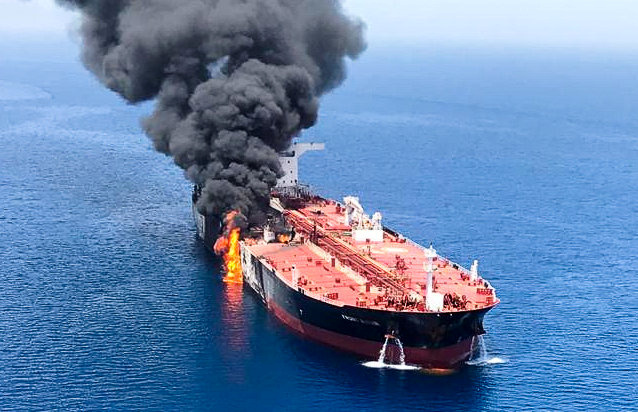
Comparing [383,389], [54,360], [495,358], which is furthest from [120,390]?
[495,358]

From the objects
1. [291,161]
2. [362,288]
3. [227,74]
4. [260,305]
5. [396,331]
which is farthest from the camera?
[291,161]

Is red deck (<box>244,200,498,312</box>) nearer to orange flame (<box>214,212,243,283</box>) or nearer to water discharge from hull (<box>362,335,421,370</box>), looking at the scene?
water discharge from hull (<box>362,335,421,370</box>)

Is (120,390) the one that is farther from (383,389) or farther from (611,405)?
(611,405)

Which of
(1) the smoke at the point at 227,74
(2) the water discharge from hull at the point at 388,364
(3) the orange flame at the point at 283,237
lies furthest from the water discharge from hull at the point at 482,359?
(1) the smoke at the point at 227,74

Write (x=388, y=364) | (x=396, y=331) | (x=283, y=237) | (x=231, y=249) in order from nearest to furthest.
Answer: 1. (x=396, y=331)
2. (x=388, y=364)
3. (x=283, y=237)
4. (x=231, y=249)

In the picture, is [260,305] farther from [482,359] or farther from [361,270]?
[482,359]

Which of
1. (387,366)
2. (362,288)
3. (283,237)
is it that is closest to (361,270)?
(362,288)
